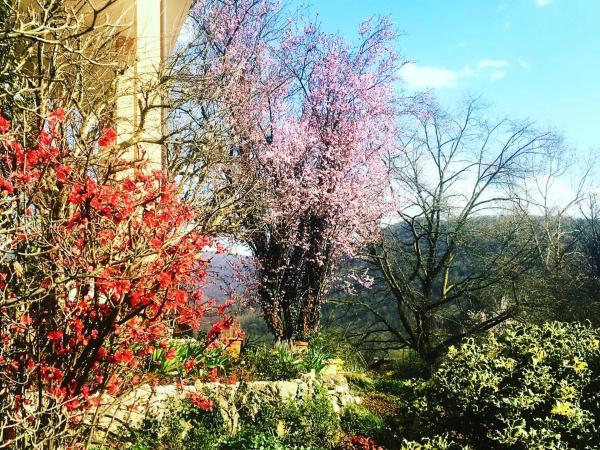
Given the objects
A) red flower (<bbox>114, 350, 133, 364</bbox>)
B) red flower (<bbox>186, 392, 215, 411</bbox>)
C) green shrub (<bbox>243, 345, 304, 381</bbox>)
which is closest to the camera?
red flower (<bbox>114, 350, 133, 364</bbox>)

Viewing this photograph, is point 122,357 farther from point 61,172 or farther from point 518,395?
point 518,395

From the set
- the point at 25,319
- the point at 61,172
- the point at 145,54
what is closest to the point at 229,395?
the point at 25,319

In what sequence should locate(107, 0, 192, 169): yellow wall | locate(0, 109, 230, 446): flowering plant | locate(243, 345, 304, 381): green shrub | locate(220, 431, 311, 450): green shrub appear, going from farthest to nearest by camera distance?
1. locate(107, 0, 192, 169): yellow wall
2. locate(243, 345, 304, 381): green shrub
3. locate(220, 431, 311, 450): green shrub
4. locate(0, 109, 230, 446): flowering plant

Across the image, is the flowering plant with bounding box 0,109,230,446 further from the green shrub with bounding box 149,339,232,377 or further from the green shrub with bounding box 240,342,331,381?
the green shrub with bounding box 240,342,331,381

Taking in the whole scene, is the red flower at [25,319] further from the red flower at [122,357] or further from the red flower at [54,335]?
the red flower at [122,357]

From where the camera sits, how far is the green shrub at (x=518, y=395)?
13.8 feet

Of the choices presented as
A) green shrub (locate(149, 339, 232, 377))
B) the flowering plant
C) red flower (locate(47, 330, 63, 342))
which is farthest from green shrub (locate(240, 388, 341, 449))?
red flower (locate(47, 330, 63, 342))

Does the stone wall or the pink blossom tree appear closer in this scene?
the stone wall

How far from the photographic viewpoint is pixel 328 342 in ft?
38.4

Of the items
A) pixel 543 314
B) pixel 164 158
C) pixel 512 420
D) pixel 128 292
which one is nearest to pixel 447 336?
pixel 543 314

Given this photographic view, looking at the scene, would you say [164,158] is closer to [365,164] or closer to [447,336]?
[365,164]

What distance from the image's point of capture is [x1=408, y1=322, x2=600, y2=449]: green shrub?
4.22m

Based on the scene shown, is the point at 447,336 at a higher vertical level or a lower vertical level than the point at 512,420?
lower

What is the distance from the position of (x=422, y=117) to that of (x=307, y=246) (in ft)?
26.0
